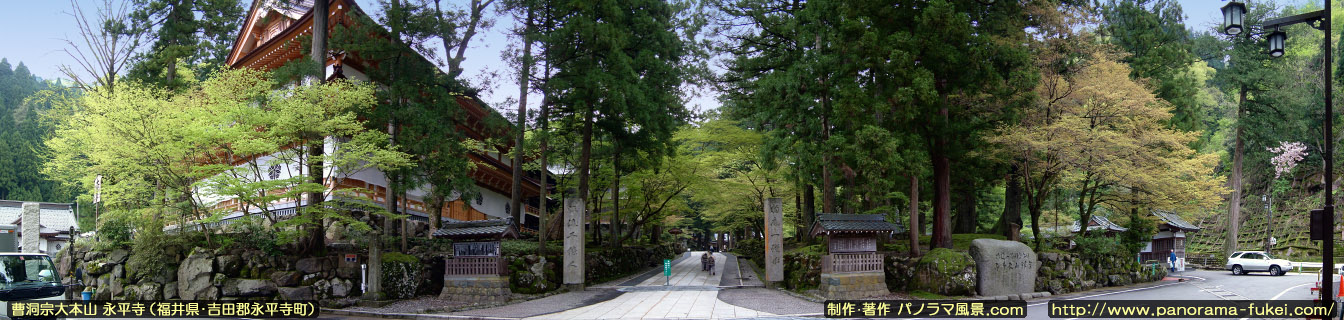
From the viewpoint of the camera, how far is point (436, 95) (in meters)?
20.0

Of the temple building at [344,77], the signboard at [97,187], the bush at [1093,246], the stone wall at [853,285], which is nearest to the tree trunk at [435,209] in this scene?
the temple building at [344,77]

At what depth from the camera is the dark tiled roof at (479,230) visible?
18141 mm

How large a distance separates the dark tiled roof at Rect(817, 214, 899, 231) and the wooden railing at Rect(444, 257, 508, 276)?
8.17m

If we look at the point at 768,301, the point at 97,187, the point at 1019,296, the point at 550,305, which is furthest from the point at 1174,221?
the point at 97,187

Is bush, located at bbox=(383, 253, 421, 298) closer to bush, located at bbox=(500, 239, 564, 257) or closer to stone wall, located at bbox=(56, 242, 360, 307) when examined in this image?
stone wall, located at bbox=(56, 242, 360, 307)

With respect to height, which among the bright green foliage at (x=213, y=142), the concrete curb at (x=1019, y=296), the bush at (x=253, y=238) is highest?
the bright green foliage at (x=213, y=142)

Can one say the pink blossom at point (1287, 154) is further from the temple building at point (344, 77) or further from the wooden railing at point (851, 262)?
the temple building at point (344, 77)

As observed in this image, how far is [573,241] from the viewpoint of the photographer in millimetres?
20984

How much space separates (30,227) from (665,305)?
2609 centimetres

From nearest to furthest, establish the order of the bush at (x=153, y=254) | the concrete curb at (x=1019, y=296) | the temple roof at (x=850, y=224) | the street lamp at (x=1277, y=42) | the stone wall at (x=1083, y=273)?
the street lamp at (x=1277, y=42), the temple roof at (x=850, y=224), the bush at (x=153, y=254), the concrete curb at (x=1019, y=296), the stone wall at (x=1083, y=273)

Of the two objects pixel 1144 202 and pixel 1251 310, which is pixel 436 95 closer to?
pixel 1251 310

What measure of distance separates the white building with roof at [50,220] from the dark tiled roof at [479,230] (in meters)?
29.4

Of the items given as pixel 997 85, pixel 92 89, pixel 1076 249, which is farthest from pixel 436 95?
pixel 1076 249

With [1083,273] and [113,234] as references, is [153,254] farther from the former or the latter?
[1083,273]
